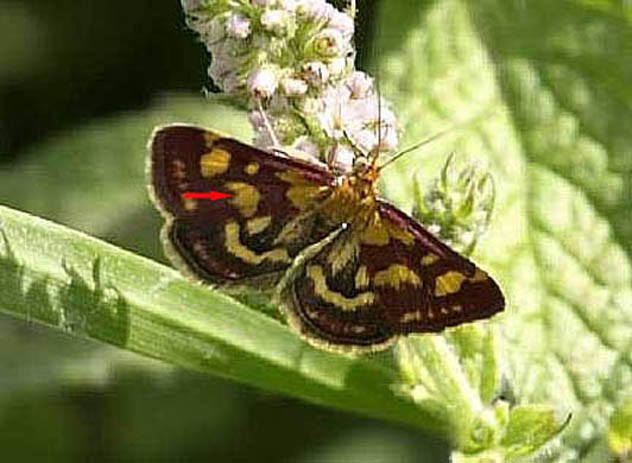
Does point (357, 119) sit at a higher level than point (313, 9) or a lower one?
lower

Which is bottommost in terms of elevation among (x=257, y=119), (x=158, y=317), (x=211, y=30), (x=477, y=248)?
(x=477, y=248)

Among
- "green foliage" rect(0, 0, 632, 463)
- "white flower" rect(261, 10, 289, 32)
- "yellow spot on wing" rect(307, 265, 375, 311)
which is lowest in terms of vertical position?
"green foliage" rect(0, 0, 632, 463)

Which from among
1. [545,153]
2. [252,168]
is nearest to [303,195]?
[252,168]

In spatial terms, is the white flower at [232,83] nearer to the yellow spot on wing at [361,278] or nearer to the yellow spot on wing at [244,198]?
the yellow spot on wing at [244,198]

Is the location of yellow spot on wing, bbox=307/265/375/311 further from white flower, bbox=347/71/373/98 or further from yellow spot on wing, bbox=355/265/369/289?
white flower, bbox=347/71/373/98

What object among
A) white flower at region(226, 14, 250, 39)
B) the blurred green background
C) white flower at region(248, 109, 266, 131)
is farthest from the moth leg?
the blurred green background

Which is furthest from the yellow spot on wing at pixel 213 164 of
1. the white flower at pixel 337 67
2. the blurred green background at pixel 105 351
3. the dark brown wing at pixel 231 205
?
the blurred green background at pixel 105 351

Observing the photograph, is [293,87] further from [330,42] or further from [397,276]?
[397,276]
